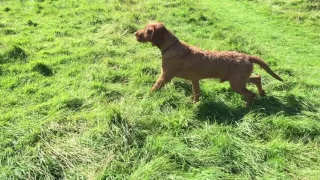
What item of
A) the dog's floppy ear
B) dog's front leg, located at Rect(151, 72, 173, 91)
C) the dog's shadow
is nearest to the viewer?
the dog's shadow

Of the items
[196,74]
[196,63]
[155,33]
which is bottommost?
[196,74]

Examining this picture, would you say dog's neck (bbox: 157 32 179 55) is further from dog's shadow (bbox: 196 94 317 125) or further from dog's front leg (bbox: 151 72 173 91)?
dog's shadow (bbox: 196 94 317 125)

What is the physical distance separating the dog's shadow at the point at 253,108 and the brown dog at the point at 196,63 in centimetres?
24

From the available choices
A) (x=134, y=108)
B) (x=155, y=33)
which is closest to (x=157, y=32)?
(x=155, y=33)

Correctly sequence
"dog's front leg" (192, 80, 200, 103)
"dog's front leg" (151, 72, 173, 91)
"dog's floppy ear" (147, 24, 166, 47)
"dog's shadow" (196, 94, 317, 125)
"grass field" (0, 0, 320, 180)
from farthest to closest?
"dog's front leg" (192, 80, 200, 103)
"dog's front leg" (151, 72, 173, 91)
"dog's floppy ear" (147, 24, 166, 47)
"dog's shadow" (196, 94, 317, 125)
"grass field" (0, 0, 320, 180)

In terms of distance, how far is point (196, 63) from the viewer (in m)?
5.88

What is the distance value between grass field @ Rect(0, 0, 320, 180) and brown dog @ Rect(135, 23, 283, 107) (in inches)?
15.8

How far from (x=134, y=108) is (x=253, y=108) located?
6.86ft

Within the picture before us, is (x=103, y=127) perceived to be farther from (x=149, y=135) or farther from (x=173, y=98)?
(x=173, y=98)

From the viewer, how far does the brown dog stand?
588cm

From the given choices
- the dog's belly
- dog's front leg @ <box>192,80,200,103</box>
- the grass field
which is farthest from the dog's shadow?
the dog's belly

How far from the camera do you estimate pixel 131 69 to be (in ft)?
23.2

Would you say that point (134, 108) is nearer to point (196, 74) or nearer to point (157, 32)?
point (196, 74)

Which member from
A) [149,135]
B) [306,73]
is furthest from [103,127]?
[306,73]
